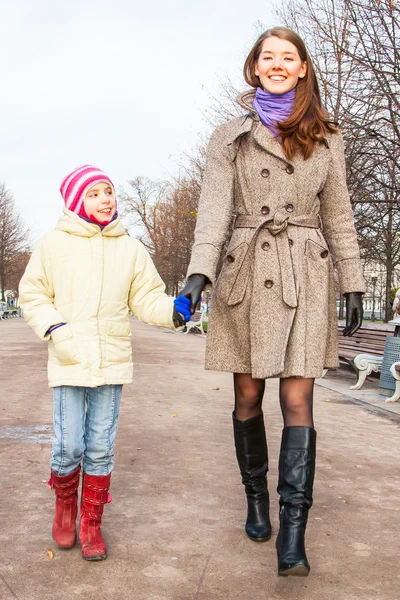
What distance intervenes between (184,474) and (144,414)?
2390 mm

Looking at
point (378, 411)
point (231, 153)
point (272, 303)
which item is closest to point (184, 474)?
point (272, 303)

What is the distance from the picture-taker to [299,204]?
10.5 feet

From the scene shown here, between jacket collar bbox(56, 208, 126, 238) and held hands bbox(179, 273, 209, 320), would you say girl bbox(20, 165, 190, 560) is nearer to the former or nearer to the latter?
jacket collar bbox(56, 208, 126, 238)

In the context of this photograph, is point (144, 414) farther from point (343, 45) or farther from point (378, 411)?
point (343, 45)

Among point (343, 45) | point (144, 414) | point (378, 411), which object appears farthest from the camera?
point (343, 45)

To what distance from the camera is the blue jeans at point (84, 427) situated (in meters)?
3.12

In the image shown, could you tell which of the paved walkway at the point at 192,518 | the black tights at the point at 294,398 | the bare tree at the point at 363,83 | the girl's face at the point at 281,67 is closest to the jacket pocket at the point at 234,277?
the black tights at the point at 294,398

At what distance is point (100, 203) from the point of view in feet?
10.6

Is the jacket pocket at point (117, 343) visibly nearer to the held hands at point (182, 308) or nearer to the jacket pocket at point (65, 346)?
the jacket pocket at point (65, 346)

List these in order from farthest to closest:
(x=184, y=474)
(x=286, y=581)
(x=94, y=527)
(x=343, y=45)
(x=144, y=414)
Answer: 1. (x=343, y=45)
2. (x=144, y=414)
3. (x=184, y=474)
4. (x=94, y=527)
5. (x=286, y=581)

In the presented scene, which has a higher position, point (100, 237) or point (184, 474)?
point (100, 237)

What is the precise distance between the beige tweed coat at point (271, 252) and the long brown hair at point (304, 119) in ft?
0.15

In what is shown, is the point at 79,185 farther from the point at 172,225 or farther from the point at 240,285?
the point at 172,225

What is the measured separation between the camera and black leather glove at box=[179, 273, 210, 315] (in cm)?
297
